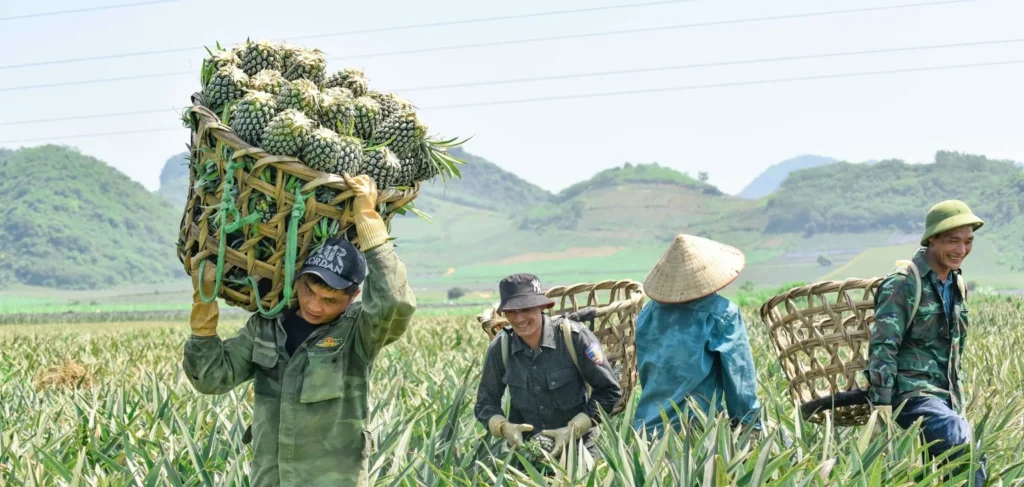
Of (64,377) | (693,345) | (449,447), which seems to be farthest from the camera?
(64,377)

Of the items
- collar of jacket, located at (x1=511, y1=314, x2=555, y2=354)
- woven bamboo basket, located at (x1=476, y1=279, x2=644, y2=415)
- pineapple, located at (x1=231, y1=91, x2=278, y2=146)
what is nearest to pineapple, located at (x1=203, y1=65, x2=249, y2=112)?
pineapple, located at (x1=231, y1=91, x2=278, y2=146)

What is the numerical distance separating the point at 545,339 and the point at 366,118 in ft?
5.72

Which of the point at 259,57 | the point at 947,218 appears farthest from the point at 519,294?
the point at 947,218

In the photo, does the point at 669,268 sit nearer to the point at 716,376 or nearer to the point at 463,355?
the point at 716,376

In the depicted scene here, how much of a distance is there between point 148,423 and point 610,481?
125 inches

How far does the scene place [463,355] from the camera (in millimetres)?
10586

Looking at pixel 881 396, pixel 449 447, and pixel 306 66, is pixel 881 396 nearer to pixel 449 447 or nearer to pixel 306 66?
pixel 449 447

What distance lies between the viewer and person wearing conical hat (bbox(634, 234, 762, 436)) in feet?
15.8

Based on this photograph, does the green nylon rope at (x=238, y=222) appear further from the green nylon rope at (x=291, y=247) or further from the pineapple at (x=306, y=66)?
the pineapple at (x=306, y=66)

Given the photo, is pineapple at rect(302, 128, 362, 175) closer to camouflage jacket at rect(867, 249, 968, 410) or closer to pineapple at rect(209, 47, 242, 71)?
pineapple at rect(209, 47, 242, 71)

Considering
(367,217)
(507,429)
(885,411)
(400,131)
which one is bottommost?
(507,429)

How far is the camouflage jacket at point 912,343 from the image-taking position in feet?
16.5

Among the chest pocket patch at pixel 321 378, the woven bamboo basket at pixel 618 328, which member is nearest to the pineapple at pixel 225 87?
the chest pocket patch at pixel 321 378

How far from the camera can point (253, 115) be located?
3553 mm
